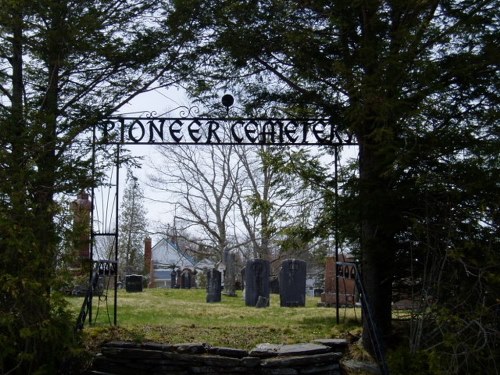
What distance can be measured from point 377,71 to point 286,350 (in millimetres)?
3398

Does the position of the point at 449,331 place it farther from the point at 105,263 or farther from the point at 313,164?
the point at 105,263

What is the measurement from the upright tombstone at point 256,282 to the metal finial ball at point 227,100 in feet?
22.8

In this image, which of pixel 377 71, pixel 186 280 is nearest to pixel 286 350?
pixel 377 71

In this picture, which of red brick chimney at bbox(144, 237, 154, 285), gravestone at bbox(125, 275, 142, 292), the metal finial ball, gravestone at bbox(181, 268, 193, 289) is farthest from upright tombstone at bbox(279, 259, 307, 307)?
red brick chimney at bbox(144, 237, 154, 285)

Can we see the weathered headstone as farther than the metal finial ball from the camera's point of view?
Yes

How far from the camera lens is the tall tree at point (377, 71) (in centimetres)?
740

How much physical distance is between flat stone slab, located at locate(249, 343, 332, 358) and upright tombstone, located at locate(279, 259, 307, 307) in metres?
7.59

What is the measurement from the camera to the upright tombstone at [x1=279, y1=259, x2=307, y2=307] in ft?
51.6

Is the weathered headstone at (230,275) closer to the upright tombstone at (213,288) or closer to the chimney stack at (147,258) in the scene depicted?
the upright tombstone at (213,288)

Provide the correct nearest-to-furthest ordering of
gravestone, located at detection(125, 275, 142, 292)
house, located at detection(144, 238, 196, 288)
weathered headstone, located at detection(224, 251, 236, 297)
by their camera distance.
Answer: gravestone, located at detection(125, 275, 142, 292) < weathered headstone, located at detection(224, 251, 236, 297) < house, located at detection(144, 238, 196, 288)

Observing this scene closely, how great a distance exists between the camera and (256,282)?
1636 cm

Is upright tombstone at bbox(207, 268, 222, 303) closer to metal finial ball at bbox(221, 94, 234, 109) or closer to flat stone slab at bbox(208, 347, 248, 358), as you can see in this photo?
metal finial ball at bbox(221, 94, 234, 109)

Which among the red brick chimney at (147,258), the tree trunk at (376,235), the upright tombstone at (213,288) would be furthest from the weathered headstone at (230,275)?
the tree trunk at (376,235)

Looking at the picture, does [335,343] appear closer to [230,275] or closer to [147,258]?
[230,275]
